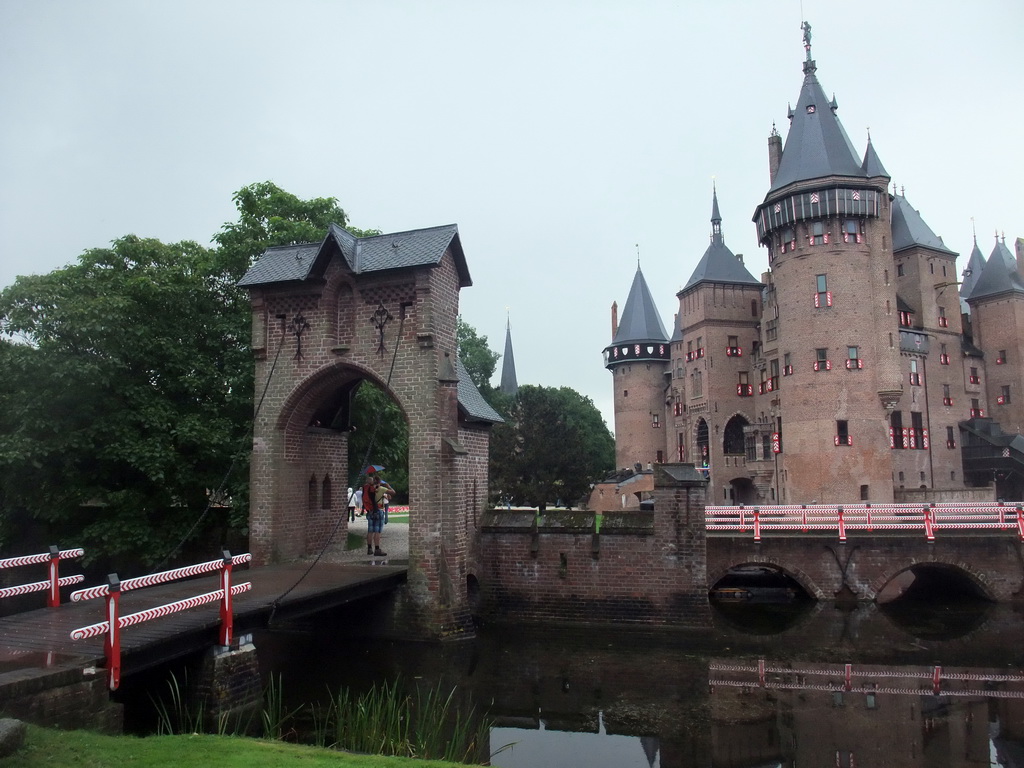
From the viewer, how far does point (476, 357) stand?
52062 millimetres

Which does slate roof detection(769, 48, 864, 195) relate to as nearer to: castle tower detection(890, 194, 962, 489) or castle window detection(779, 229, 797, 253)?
castle window detection(779, 229, 797, 253)

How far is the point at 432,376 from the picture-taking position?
52.2 ft

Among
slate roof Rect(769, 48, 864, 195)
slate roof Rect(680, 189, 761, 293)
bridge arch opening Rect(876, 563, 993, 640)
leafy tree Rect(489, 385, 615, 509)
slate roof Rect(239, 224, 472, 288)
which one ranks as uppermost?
slate roof Rect(769, 48, 864, 195)

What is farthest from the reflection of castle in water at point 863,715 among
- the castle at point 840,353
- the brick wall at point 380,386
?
the castle at point 840,353

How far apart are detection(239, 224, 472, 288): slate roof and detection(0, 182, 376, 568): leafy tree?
3719mm

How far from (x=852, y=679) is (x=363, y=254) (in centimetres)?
1248

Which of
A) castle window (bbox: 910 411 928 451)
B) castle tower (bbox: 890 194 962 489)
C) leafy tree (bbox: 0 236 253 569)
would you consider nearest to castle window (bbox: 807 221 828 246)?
castle tower (bbox: 890 194 962 489)

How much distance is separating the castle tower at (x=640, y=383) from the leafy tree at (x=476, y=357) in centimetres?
977

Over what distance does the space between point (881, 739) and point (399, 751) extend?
20.2ft

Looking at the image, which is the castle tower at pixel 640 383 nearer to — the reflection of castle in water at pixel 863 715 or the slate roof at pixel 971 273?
the slate roof at pixel 971 273

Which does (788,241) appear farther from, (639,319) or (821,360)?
(639,319)

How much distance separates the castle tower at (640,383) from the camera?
54.9m

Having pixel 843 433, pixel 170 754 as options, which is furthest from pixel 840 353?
pixel 170 754

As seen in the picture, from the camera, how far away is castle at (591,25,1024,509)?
3497cm
